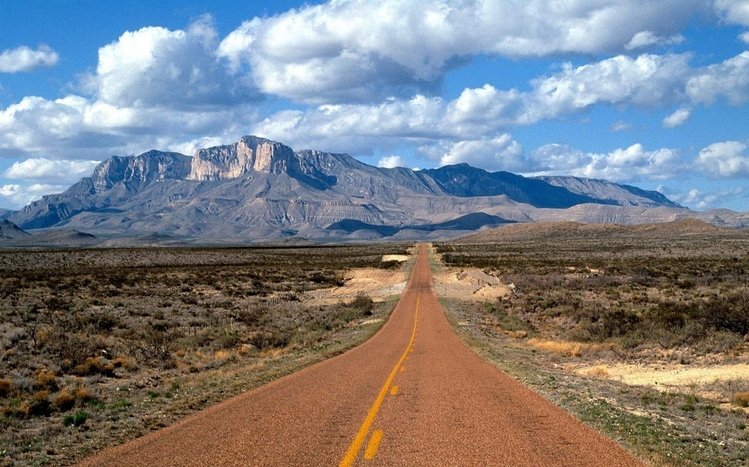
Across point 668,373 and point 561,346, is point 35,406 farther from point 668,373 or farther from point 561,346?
point 561,346

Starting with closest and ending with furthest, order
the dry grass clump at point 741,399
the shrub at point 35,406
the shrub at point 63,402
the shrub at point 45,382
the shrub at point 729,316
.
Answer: the dry grass clump at point 741,399 < the shrub at point 35,406 < the shrub at point 63,402 < the shrub at point 45,382 < the shrub at point 729,316

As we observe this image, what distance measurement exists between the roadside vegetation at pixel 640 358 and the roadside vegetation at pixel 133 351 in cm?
698

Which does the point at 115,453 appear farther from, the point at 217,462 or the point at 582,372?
the point at 582,372

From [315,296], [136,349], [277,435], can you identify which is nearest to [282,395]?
[277,435]

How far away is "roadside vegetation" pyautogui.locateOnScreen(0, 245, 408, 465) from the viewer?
11.2m

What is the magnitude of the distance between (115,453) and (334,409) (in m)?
3.93

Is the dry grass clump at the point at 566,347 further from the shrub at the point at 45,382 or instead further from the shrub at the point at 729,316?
the shrub at the point at 45,382

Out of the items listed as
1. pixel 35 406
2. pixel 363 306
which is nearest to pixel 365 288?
pixel 363 306

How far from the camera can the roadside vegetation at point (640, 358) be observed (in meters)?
10.2

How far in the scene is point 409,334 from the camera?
88.2 ft

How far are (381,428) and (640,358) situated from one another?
13013 millimetres

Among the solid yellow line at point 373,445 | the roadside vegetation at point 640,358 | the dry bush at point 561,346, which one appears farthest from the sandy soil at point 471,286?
the solid yellow line at point 373,445

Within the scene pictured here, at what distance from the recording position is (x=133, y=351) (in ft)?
71.1

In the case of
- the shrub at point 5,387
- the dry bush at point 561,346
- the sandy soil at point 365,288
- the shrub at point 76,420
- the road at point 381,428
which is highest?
the road at point 381,428
